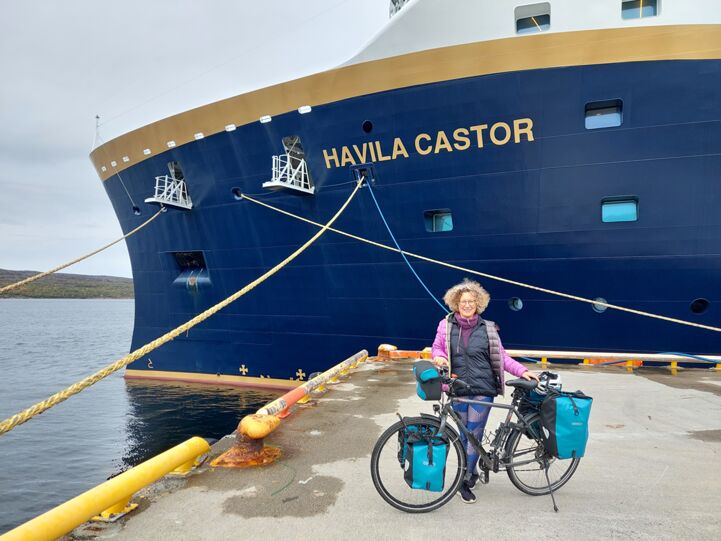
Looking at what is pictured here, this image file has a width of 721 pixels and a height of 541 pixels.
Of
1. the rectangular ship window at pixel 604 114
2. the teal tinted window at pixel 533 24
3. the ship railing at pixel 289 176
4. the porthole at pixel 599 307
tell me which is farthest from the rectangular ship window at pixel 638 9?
the ship railing at pixel 289 176

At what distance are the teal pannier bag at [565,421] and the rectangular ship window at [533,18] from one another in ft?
26.2

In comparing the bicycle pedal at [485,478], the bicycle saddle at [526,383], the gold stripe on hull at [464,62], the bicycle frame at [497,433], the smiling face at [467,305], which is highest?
the gold stripe on hull at [464,62]

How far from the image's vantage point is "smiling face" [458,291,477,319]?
339 centimetres

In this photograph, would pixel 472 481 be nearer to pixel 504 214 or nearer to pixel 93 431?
pixel 504 214

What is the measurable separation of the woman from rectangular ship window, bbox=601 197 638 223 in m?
6.08

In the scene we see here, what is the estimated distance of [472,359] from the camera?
3383mm

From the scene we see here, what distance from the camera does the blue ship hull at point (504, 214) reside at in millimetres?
7961

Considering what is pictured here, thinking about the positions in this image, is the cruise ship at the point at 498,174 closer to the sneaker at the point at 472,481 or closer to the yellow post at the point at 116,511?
the sneaker at the point at 472,481

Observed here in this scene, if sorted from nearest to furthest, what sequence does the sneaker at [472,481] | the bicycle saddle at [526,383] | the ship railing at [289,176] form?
the bicycle saddle at [526,383]
the sneaker at [472,481]
the ship railing at [289,176]

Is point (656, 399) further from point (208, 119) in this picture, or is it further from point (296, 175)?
point (208, 119)

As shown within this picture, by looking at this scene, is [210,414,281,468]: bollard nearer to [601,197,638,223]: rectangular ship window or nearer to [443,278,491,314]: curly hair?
[443,278,491,314]: curly hair

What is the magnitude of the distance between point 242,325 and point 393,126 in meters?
6.50

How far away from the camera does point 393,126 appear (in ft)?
31.3

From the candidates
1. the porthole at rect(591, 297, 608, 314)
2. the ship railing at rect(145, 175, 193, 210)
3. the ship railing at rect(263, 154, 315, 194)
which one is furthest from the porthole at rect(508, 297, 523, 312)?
the ship railing at rect(145, 175, 193, 210)
